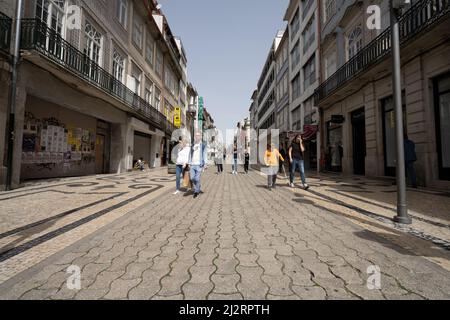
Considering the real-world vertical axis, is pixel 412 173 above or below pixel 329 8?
below

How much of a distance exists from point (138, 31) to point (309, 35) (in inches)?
599

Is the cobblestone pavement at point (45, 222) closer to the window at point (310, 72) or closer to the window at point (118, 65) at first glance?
the window at point (118, 65)

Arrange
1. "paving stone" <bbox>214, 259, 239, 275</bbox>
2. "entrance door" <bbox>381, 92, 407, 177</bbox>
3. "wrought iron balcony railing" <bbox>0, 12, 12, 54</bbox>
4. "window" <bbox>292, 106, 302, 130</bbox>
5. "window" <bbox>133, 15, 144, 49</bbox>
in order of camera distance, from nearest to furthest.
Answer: "paving stone" <bbox>214, 259, 239, 275</bbox> < "wrought iron balcony railing" <bbox>0, 12, 12, 54</bbox> < "entrance door" <bbox>381, 92, 407, 177</bbox> < "window" <bbox>133, 15, 144, 49</bbox> < "window" <bbox>292, 106, 302, 130</bbox>

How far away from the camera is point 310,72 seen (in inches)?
818

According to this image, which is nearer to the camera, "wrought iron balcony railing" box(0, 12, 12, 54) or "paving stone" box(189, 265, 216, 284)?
"paving stone" box(189, 265, 216, 284)

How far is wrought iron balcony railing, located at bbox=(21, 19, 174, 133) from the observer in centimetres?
796

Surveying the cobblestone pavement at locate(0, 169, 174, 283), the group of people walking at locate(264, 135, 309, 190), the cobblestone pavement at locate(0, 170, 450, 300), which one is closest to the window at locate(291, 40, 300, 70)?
the group of people walking at locate(264, 135, 309, 190)

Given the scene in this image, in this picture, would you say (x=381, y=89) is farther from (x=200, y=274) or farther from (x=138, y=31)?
(x=138, y=31)

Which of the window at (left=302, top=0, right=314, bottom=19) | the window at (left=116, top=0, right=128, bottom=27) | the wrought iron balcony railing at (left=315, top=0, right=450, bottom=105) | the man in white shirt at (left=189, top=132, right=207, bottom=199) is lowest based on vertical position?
the man in white shirt at (left=189, top=132, right=207, bottom=199)

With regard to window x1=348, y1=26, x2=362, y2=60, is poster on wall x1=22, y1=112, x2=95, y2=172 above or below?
below

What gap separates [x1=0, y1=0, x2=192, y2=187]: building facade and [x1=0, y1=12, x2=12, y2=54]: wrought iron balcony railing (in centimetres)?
29

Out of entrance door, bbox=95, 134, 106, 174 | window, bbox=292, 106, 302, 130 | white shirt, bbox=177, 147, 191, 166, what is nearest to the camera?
white shirt, bbox=177, 147, 191, 166

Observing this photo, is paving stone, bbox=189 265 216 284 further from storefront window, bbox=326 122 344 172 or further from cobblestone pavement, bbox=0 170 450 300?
storefront window, bbox=326 122 344 172

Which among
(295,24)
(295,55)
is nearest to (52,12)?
(295,55)
